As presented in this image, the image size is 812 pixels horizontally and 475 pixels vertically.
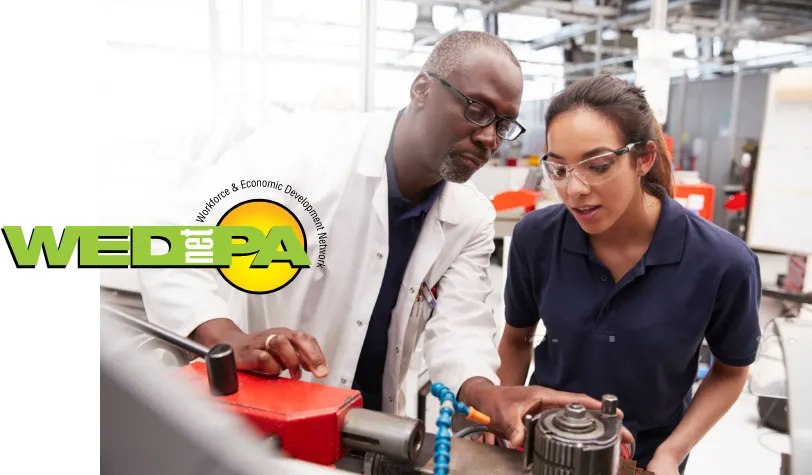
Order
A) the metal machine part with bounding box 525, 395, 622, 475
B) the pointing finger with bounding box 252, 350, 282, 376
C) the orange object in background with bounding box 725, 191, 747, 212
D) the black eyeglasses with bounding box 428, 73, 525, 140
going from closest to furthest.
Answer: the metal machine part with bounding box 525, 395, 622, 475, the pointing finger with bounding box 252, 350, 282, 376, the black eyeglasses with bounding box 428, 73, 525, 140, the orange object in background with bounding box 725, 191, 747, 212

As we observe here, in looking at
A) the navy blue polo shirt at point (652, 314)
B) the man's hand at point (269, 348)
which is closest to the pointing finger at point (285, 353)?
the man's hand at point (269, 348)

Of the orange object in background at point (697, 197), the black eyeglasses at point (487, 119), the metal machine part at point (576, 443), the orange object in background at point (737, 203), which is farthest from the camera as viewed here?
the orange object in background at point (737, 203)

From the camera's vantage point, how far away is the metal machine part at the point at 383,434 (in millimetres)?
429

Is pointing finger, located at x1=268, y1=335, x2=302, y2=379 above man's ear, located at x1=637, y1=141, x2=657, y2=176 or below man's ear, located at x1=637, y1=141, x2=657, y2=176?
below

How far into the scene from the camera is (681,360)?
31.6 inches

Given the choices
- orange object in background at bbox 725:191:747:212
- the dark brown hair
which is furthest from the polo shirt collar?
orange object in background at bbox 725:191:747:212

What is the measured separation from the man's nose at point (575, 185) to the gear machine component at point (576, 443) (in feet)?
1.17

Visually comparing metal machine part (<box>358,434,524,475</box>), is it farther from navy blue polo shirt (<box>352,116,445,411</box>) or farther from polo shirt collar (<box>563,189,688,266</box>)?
polo shirt collar (<box>563,189,688,266</box>)

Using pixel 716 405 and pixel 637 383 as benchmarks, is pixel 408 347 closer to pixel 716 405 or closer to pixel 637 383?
pixel 637 383

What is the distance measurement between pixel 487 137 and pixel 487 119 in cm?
2

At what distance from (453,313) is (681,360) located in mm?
331

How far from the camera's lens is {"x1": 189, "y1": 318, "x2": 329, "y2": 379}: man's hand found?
523mm

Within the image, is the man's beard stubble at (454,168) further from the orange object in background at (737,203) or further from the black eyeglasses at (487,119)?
the orange object in background at (737,203)

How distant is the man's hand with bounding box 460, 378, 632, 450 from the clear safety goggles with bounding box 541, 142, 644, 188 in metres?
0.28
